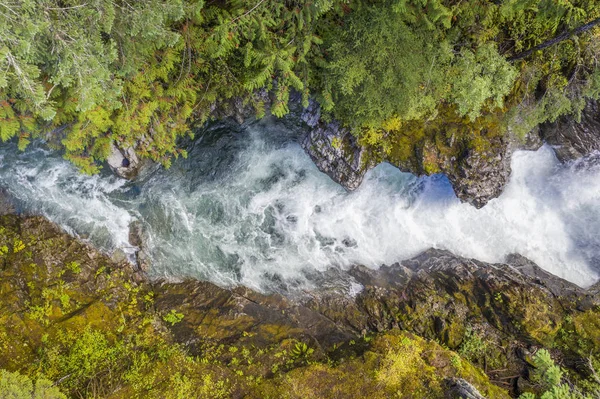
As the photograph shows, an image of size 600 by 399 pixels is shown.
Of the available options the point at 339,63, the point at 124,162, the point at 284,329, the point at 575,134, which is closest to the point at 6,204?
the point at 124,162

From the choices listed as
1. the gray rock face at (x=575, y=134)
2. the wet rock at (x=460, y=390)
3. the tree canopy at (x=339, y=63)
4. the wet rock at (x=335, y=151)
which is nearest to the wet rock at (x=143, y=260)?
the tree canopy at (x=339, y=63)

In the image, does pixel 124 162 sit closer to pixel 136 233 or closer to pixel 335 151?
pixel 136 233

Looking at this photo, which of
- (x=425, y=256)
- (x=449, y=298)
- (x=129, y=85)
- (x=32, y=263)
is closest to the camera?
(x=129, y=85)

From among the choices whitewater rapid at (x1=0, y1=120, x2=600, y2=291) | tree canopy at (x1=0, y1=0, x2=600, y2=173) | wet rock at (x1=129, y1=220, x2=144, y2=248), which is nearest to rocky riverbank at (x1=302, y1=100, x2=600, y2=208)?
whitewater rapid at (x1=0, y1=120, x2=600, y2=291)

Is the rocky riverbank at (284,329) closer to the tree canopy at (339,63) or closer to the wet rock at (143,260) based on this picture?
the wet rock at (143,260)

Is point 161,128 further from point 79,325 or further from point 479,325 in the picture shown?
point 479,325

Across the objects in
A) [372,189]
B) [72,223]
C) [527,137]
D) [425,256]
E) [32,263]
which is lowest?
[32,263]

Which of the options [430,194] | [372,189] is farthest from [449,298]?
[372,189]
